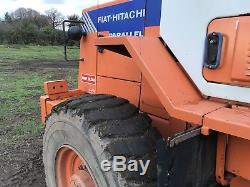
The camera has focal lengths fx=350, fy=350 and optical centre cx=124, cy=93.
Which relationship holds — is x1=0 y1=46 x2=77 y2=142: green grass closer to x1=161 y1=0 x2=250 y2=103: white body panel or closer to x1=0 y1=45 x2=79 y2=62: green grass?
x1=161 y1=0 x2=250 y2=103: white body panel

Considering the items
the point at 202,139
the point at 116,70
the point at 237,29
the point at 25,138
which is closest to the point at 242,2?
the point at 237,29

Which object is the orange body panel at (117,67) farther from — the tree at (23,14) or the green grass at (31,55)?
the tree at (23,14)

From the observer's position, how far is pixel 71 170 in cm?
292

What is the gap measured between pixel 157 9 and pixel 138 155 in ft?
3.83

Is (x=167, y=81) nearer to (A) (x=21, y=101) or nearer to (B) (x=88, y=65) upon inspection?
(B) (x=88, y=65)

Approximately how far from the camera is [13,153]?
15.0ft

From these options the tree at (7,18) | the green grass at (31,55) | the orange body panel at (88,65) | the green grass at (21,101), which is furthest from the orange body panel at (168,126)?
the tree at (7,18)

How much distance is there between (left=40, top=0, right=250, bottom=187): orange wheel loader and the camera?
180 cm

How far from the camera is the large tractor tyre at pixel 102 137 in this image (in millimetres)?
2137

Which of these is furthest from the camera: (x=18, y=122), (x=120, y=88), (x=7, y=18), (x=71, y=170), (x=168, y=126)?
(x=7, y=18)

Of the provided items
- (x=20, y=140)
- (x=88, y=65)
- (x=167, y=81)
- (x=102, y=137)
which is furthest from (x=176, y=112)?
(x=20, y=140)

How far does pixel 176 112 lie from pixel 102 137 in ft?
1.82

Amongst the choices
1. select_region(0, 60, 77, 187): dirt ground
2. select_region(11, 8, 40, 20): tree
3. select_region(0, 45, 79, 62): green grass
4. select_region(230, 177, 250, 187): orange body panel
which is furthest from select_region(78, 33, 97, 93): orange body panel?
select_region(11, 8, 40, 20): tree

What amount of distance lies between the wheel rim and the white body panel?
110 centimetres
